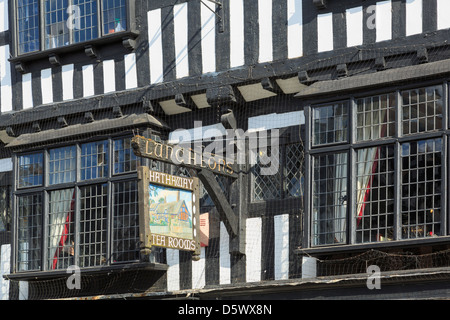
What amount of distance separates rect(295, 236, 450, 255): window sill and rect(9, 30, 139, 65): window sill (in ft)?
16.9

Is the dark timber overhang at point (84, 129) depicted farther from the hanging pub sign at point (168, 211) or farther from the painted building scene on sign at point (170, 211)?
the painted building scene on sign at point (170, 211)

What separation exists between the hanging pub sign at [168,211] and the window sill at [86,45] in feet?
10.5

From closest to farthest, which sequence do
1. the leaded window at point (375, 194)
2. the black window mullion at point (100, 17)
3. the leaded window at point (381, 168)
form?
the leaded window at point (381, 168)
the leaded window at point (375, 194)
the black window mullion at point (100, 17)

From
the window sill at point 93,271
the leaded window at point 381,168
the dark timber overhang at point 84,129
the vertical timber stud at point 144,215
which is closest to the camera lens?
the leaded window at point 381,168

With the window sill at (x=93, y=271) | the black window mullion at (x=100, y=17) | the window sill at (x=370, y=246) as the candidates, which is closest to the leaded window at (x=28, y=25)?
the black window mullion at (x=100, y=17)

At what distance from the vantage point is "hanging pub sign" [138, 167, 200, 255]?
16.5 m

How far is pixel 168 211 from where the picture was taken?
55.5ft

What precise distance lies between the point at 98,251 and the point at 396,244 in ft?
18.7

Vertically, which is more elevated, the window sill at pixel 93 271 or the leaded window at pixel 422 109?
the leaded window at pixel 422 109

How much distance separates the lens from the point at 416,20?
53.5 ft

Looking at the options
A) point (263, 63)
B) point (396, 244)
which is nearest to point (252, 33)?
point (263, 63)

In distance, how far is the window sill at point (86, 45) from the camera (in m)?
19.1
